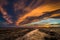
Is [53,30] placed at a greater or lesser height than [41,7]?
lesser

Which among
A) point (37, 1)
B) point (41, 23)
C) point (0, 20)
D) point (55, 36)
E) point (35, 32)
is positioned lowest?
point (55, 36)

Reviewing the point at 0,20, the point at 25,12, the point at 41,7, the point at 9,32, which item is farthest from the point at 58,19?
the point at 0,20

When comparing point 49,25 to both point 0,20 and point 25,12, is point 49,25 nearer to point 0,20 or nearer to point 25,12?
point 25,12

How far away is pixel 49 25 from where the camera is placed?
2145mm

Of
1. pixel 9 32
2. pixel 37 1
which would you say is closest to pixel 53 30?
pixel 37 1

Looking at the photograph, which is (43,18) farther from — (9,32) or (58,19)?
(9,32)

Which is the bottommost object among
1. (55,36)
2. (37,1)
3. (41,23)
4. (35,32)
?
(55,36)

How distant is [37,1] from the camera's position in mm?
2109

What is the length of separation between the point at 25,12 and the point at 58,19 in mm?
Result: 633

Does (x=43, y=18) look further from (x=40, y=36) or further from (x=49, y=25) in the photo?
(x=40, y=36)

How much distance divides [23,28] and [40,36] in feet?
1.15

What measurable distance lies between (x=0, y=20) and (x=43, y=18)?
2.62 ft

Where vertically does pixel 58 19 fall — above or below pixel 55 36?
above

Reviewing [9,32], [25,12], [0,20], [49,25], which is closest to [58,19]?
[49,25]
